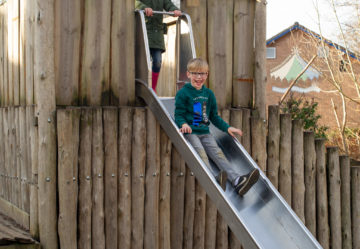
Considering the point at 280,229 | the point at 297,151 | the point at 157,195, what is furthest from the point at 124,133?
the point at 297,151

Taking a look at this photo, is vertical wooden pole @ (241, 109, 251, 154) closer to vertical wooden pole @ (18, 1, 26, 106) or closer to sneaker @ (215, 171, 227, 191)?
sneaker @ (215, 171, 227, 191)

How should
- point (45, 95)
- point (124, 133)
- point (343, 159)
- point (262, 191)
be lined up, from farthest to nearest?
point (343, 159) → point (124, 133) → point (45, 95) → point (262, 191)

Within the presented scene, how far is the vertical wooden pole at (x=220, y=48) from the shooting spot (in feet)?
22.9

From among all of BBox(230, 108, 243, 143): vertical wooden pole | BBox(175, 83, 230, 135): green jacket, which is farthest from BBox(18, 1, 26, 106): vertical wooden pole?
BBox(230, 108, 243, 143): vertical wooden pole

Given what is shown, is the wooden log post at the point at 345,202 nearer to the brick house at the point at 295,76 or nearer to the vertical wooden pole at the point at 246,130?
the vertical wooden pole at the point at 246,130

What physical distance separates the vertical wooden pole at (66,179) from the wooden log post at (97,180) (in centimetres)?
26

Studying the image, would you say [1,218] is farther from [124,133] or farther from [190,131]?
[190,131]

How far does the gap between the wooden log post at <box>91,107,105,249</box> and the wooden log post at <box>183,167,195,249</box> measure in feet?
4.04

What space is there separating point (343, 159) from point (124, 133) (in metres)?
3.86

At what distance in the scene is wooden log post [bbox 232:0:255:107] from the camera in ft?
23.6

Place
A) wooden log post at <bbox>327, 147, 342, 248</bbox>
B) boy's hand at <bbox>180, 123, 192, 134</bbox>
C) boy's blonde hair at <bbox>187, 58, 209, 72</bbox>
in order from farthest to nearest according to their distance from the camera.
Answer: wooden log post at <bbox>327, 147, 342, 248</bbox> < boy's blonde hair at <bbox>187, 58, 209, 72</bbox> < boy's hand at <bbox>180, 123, 192, 134</bbox>

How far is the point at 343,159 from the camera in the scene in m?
7.81

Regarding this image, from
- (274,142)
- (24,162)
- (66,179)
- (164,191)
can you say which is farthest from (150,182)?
(274,142)

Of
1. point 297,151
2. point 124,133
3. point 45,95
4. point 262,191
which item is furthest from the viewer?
point 297,151
